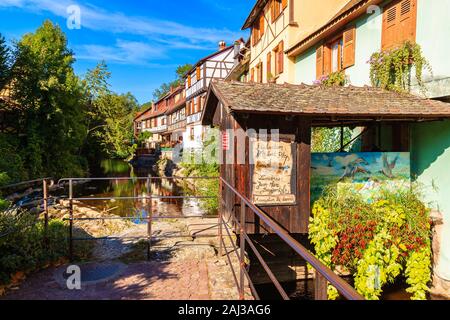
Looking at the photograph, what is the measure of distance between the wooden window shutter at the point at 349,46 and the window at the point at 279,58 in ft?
15.5

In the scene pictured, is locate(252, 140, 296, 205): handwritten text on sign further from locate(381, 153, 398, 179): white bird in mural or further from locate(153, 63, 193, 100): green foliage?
locate(153, 63, 193, 100): green foliage

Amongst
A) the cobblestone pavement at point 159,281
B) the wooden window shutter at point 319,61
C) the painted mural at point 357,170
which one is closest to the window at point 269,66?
the wooden window shutter at point 319,61

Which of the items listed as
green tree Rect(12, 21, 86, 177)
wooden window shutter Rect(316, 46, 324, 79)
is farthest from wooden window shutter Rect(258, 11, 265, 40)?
green tree Rect(12, 21, 86, 177)

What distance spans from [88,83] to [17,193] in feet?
58.8

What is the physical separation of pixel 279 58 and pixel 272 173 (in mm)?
10639

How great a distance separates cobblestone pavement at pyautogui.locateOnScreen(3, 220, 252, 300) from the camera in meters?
4.04

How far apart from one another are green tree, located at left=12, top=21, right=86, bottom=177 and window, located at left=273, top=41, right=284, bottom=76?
40.8ft

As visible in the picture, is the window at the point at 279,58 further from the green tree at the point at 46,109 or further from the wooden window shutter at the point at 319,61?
the green tree at the point at 46,109

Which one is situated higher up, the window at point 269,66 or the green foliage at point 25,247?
the window at point 269,66

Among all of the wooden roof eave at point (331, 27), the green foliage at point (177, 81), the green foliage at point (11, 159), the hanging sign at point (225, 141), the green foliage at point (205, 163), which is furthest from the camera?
the green foliage at point (177, 81)

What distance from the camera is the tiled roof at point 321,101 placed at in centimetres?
591

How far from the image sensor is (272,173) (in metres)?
6.32
